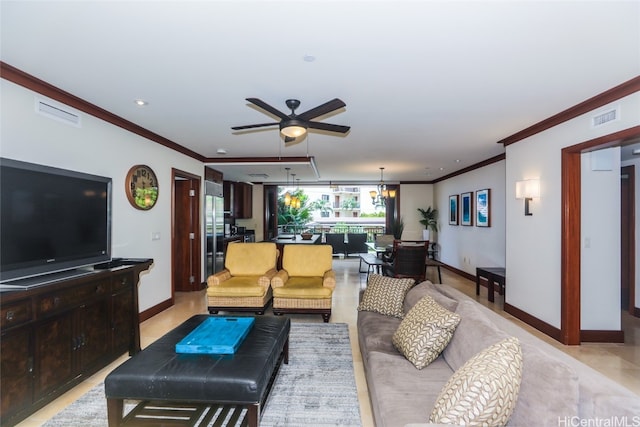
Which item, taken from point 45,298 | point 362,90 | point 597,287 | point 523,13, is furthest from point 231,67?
point 597,287

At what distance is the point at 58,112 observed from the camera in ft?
9.19

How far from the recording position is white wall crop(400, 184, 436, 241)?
966cm

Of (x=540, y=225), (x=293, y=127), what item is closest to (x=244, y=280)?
(x=293, y=127)

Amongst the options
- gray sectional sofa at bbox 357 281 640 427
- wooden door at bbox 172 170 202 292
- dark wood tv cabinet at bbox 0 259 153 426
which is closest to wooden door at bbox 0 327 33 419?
dark wood tv cabinet at bbox 0 259 153 426

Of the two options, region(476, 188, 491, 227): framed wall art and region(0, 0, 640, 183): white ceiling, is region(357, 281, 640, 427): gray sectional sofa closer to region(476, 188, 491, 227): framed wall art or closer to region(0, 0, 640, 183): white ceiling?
region(0, 0, 640, 183): white ceiling

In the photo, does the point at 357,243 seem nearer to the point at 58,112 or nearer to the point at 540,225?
the point at 540,225

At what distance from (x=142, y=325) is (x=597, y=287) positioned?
546 centimetres

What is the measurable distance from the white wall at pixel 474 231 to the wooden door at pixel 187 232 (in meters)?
5.61

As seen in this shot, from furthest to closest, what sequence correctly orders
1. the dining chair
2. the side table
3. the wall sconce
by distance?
the dining chair
the side table
the wall sconce

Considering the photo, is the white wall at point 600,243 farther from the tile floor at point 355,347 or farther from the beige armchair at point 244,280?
the beige armchair at point 244,280

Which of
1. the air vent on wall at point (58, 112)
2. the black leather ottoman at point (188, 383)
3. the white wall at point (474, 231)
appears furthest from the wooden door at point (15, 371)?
the white wall at point (474, 231)

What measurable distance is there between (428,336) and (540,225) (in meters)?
2.80

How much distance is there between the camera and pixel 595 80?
256 centimetres

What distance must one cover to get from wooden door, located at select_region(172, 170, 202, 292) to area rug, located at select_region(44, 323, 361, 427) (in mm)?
3216
